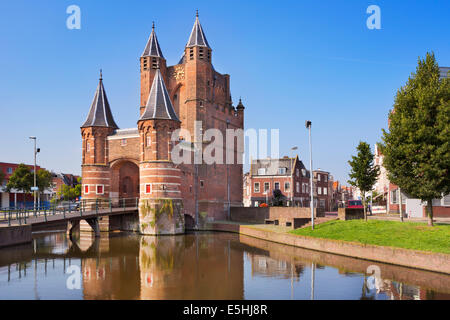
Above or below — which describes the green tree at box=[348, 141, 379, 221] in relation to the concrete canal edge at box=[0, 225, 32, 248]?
above

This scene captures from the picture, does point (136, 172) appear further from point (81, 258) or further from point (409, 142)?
point (409, 142)

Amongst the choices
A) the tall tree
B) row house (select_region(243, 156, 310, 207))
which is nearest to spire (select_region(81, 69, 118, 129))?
row house (select_region(243, 156, 310, 207))

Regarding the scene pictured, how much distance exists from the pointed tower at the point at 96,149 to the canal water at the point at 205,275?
1508 cm

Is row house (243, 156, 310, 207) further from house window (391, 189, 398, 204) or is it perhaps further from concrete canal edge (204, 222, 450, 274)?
concrete canal edge (204, 222, 450, 274)

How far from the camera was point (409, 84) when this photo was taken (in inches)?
946

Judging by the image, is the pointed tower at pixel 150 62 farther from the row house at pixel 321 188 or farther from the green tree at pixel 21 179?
the row house at pixel 321 188

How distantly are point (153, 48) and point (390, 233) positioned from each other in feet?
121

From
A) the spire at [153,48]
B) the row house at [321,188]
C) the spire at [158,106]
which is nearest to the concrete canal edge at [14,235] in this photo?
the spire at [158,106]

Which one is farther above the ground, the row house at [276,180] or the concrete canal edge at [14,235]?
the row house at [276,180]

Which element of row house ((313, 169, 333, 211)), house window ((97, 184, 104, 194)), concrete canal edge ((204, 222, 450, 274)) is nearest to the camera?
concrete canal edge ((204, 222, 450, 274))

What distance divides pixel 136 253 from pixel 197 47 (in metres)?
28.4

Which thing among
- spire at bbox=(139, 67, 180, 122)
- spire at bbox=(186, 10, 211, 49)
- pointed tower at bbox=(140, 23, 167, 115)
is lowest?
spire at bbox=(139, 67, 180, 122)

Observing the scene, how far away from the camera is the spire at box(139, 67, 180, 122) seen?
3780 centimetres

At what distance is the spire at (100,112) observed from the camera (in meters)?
42.4
